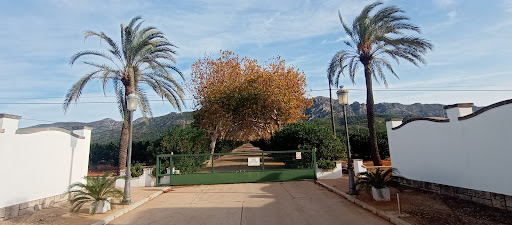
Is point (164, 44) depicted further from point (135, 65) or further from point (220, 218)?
point (220, 218)

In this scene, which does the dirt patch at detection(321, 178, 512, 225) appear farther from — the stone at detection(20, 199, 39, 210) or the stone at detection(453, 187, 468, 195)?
the stone at detection(20, 199, 39, 210)

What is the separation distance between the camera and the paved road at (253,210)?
6609 mm

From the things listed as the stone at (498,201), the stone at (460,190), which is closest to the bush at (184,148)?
the stone at (460,190)

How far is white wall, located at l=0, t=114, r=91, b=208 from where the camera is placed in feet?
23.4

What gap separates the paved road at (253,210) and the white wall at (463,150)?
3.25 m

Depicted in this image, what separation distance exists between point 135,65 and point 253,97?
334 inches

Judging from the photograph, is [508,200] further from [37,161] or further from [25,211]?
[37,161]

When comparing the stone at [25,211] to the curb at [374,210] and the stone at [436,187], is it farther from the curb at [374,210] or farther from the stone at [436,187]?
the stone at [436,187]

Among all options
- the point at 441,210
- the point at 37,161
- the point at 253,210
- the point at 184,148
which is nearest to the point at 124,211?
the point at 37,161

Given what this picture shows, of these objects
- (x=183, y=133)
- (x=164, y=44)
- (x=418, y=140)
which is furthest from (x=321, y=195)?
(x=164, y=44)

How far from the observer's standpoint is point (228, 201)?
9.12 metres

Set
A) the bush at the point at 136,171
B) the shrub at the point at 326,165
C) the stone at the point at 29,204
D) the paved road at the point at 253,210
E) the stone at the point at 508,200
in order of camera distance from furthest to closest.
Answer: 1. the shrub at the point at 326,165
2. the bush at the point at 136,171
3. the stone at the point at 29,204
4. the paved road at the point at 253,210
5. the stone at the point at 508,200

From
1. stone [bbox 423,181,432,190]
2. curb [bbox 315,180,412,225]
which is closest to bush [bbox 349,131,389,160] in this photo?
stone [bbox 423,181,432,190]

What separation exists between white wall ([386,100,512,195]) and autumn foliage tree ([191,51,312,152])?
33.8ft
